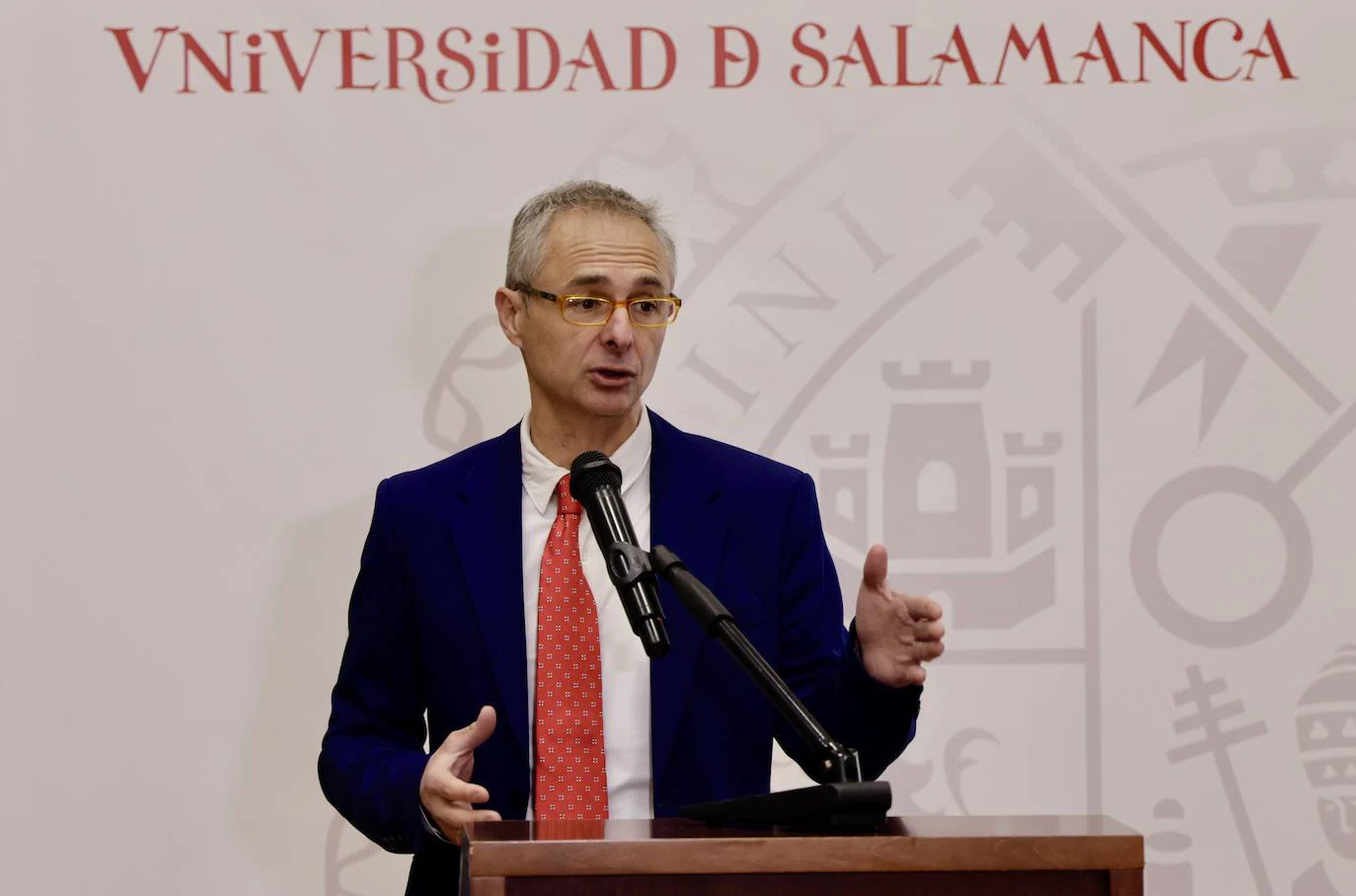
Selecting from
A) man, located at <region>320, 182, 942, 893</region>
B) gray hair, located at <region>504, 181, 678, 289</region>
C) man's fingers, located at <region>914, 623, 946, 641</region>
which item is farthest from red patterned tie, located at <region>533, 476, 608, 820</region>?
man's fingers, located at <region>914, 623, 946, 641</region>

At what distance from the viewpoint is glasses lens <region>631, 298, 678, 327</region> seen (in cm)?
243

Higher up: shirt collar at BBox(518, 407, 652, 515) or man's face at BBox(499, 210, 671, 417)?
man's face at BBox(499, 210, 671, 417)

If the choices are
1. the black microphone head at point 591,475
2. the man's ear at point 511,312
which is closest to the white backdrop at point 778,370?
the man's ear at point 511,312

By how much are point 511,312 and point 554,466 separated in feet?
0.90

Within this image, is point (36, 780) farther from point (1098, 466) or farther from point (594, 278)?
point (1098, 466)

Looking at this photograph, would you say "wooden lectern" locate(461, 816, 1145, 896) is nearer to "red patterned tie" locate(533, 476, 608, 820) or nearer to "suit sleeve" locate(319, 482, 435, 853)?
"red patterned tie" locate(533, 476, 608, 820)

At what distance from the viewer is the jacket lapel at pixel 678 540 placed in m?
2.30

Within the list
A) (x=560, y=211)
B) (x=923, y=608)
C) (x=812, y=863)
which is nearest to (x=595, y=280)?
(x=560, y=211)

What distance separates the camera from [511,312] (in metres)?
2.59

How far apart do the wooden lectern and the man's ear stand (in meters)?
1.17

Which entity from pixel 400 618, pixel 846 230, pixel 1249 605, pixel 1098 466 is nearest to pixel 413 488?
pixel 400 618

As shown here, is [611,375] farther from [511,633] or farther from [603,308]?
[511,633]

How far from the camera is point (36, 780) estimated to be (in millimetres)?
3045

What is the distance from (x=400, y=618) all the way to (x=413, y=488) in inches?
7.9
